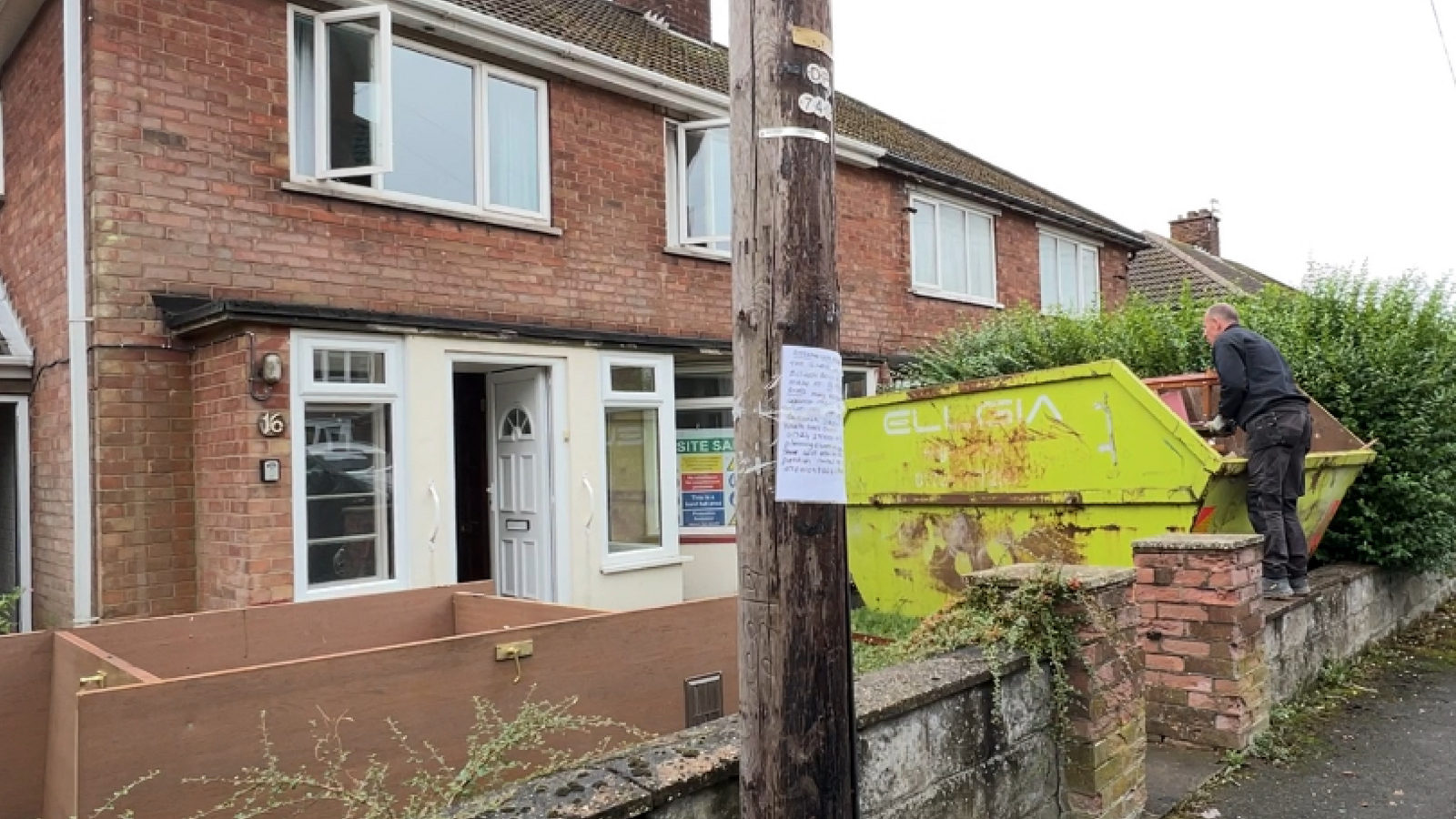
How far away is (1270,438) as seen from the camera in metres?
5.80

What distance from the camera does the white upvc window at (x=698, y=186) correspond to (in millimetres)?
10211

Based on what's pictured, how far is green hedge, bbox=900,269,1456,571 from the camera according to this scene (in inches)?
286

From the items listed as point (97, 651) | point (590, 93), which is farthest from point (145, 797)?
point (590, 93)

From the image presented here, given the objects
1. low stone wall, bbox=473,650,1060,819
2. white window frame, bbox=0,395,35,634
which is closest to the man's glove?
low stone wall, bbox=473,650,1060,819

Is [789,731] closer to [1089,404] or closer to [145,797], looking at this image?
[145,797]

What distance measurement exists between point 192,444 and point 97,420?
0.64 m

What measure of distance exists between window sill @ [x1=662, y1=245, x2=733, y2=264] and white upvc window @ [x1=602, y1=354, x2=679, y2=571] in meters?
1.17

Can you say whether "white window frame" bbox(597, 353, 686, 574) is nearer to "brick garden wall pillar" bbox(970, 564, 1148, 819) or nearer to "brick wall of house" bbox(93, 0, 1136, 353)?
"brick wall of house" bbox(93, 0, 1136, 353)

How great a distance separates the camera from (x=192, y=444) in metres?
7.12

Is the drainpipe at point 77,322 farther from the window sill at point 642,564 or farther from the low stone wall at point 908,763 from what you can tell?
the low stone wall at point 908,763

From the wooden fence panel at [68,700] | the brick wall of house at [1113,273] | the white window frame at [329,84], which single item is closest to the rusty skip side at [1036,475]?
the white window frame at [329,84]

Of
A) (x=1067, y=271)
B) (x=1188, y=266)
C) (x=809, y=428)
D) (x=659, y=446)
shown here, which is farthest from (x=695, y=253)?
(x=1188, y=266)

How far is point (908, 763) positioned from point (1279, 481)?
3.74m

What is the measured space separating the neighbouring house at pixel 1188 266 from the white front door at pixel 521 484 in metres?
14.1
